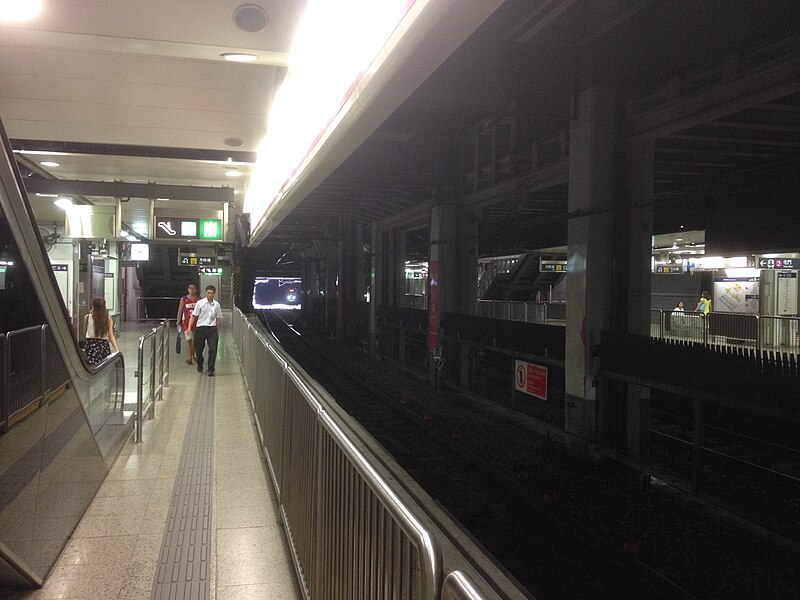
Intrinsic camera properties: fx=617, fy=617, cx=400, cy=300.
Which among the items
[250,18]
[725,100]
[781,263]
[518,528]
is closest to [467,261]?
[725,100]

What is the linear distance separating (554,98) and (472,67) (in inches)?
59.6

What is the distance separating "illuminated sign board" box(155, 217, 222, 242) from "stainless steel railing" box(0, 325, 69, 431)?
8.09 metres

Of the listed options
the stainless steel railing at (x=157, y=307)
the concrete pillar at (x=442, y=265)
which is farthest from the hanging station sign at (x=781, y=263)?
the stainless steel railing at (x=157, y=307)

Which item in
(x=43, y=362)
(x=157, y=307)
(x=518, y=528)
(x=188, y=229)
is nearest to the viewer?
(x=43, y=362)

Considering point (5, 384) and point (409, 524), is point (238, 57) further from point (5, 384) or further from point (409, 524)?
point (409, 524)

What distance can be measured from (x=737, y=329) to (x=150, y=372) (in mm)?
14512

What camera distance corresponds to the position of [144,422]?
682cm

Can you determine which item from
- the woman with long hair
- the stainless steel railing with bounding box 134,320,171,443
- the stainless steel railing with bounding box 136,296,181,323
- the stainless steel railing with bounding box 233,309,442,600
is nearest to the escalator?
the stainless steel railing with bounding box 233,309,442,600

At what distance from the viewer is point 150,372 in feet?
23.6

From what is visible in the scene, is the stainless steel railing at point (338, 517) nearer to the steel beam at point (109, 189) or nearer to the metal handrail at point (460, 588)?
the metal handrail at point (460, 588)

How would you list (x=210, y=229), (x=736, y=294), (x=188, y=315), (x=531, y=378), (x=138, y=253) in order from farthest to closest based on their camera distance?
(x=736, y=294), (x=138, y=253), (x=188, y=315), (x=210, y=229), (x=531, y=378)

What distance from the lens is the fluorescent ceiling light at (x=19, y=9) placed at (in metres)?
4.34

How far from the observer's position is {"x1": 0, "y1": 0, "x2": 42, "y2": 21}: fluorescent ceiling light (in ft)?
14.2

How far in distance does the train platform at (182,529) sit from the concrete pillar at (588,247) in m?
3.51
